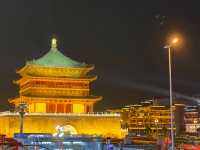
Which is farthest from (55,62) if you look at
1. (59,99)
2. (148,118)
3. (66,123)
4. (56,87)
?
(148,118)

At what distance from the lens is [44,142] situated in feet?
164

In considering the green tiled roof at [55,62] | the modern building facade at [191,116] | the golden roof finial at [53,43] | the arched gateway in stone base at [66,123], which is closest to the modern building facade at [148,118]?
the modern building facade at [191,116]

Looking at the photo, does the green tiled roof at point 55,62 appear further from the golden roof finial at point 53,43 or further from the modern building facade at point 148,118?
the modern building facade at point 148,118

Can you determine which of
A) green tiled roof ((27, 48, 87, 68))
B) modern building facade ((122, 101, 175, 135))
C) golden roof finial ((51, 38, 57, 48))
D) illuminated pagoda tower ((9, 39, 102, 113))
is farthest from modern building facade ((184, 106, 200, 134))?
illuminated pagoda tower ((9, 39, 102, 113))

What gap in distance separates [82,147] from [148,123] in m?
76.1

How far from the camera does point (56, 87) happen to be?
76.4m

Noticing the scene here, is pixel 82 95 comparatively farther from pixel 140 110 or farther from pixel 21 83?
pixel 140 110

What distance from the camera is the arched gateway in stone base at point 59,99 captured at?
72.2 meters

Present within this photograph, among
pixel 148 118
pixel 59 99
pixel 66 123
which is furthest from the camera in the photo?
pixel 148 118

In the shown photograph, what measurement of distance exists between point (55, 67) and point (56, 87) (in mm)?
3513

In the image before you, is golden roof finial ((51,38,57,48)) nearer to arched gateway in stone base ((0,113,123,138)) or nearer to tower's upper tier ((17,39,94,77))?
tower's upper tier ((17,39,94,77))

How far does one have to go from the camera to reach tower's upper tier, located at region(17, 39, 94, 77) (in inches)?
3036

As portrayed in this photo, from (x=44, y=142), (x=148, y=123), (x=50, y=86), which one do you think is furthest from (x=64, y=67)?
(x=148, y=123)

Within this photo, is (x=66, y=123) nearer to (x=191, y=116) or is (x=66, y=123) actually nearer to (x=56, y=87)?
(x=56, y=87)
